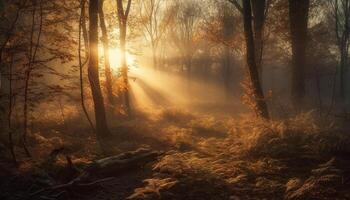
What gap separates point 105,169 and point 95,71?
19.9 ft

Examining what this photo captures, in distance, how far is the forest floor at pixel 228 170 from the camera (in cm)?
727

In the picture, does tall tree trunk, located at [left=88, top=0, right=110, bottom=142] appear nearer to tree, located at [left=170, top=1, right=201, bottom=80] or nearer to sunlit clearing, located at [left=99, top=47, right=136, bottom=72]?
sunlit clearing, located at [left=99, top=47, right=136, bottom=72]

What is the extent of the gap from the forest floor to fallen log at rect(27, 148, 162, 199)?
0.50 feet

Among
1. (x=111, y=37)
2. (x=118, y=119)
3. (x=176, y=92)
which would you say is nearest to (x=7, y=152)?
(x=118, y=119)

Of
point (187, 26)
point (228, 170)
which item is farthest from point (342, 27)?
point (228, 170)

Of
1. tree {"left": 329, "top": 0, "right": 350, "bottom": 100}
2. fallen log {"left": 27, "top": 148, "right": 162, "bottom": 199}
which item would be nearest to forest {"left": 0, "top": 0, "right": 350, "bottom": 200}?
fallen log {"left": 27, "top": 148, "right": 162, "bottom": 199}

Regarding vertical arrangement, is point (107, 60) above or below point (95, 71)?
above

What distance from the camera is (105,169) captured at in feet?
30.2

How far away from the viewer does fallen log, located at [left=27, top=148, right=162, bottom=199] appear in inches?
310

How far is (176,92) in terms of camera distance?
5509 centimetres

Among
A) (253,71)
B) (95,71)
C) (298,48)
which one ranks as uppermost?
(298,48)

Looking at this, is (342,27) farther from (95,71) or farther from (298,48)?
(95,71)

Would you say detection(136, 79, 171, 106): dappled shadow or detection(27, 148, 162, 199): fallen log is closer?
detection(27, 148, 162, 199): fallen log

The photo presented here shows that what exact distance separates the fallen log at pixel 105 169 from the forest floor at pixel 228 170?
15 cm
